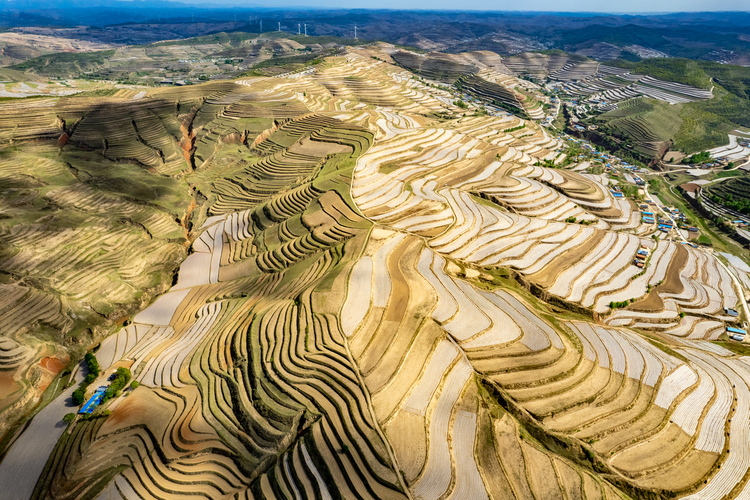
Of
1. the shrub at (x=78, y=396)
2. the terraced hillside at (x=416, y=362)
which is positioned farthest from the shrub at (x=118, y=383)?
the shrub at (x=78, y=396)

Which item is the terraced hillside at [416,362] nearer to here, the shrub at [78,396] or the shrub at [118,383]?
the shrub at [118,383]

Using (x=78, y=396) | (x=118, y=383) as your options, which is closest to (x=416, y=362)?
(x=118, y=383)

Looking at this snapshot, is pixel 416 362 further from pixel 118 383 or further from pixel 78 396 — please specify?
pixel 78 396

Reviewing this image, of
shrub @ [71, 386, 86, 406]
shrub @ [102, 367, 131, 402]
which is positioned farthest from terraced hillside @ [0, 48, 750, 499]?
shrub @ [71, 386, 86, 406]

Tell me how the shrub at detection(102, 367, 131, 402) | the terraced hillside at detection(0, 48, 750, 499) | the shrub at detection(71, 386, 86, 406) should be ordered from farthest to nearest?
the shrub at detection(102, 367, 131, 402)
the shrub at detection(71, 386, 86, 406)
the terraced hillside at detection(0, 48, 750, 499)

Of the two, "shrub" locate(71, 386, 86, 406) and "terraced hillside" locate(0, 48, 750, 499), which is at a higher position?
"terraced hillside" locate(0, 48, 750, 499)

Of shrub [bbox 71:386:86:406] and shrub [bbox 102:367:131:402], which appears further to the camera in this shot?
shrub [bbox 102:367:131:402]

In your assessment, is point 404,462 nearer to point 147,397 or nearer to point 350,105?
point 147,397

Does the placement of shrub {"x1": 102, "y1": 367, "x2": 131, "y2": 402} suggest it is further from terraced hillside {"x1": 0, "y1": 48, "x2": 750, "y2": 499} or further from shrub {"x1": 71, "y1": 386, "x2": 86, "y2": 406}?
shrub {"x1": 71, "y1": 386, "x2": 86, "y2": 406}

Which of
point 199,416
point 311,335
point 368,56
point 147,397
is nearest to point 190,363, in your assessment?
point 147,397

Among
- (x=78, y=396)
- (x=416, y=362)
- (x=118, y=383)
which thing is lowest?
(x=78, y=396)
